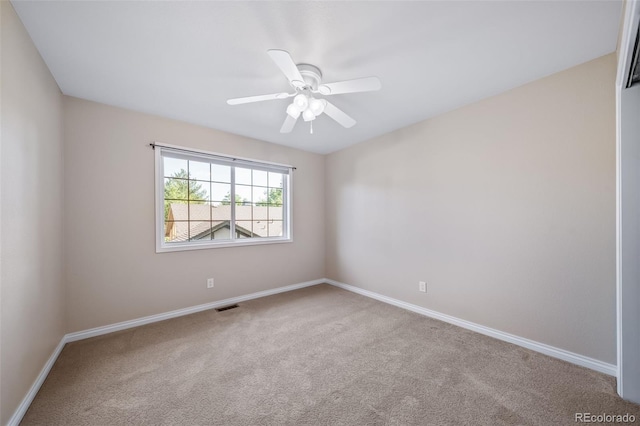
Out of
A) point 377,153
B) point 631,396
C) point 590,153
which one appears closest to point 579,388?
point 631,396

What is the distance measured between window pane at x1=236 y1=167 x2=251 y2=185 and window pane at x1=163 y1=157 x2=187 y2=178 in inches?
26.6

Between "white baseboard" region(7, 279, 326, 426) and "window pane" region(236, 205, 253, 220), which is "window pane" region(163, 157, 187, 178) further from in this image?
"white baseboard" region(7, 279, 326, 426)

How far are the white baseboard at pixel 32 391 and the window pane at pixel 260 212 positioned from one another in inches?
91.6

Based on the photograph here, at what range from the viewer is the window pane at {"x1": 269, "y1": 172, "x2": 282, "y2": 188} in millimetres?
3836

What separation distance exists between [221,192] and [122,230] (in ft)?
3.79

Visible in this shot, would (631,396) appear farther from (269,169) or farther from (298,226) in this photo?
(269,169)

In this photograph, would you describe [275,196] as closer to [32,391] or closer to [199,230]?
[199,230]

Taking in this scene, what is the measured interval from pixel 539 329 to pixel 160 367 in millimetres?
3146

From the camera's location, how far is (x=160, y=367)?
1.92 meters

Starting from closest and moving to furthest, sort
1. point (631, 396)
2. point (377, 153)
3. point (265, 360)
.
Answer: point (631, 396), point (265, 360), point (377, 153)

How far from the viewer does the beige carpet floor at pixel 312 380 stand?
1462 millimetres

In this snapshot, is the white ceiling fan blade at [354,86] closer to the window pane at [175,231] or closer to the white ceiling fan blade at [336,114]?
the white ceiling fan blade at [336,114]

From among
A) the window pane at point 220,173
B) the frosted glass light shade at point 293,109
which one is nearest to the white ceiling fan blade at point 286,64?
the frosted glass light shade at point 293,109

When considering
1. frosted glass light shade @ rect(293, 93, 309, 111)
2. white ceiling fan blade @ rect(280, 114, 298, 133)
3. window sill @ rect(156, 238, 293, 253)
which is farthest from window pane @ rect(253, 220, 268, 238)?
A: frosted glass light shade @ rect(293, 93, 309, 111)
